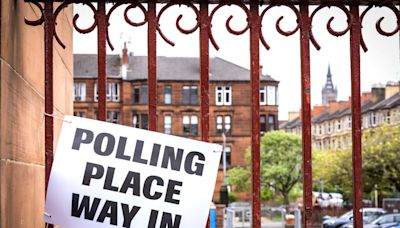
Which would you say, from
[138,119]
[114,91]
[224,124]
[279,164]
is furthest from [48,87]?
[224,124]

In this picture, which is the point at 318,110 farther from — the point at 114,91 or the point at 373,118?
the point at 114,91

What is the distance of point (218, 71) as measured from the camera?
6112cm

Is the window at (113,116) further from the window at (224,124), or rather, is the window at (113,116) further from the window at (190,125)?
the window at (224,124)

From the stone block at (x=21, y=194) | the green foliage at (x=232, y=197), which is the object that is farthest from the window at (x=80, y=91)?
the stone block at (x=21, y=194)

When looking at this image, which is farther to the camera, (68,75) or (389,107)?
(389,107)

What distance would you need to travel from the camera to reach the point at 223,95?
62.1m

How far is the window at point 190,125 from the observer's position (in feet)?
201

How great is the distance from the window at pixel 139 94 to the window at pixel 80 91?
13.7ft

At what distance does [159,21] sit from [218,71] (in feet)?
189

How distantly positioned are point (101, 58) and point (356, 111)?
131 cm

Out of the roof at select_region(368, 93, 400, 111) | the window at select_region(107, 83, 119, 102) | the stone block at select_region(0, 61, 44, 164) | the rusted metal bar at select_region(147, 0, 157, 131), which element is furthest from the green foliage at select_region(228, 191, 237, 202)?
the rusted metal bar at select_region(147, 0, 157, 131)

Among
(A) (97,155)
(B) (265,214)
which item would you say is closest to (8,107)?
(A) (97,155)

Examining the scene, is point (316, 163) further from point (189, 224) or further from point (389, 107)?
point (189, 224)

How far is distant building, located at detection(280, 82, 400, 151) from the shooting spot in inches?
2446
